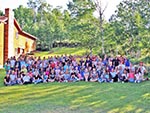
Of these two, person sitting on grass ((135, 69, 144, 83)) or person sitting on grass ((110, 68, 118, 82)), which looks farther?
person sitting on grass ((110, 68, 118, 82))

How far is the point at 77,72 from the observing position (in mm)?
18016

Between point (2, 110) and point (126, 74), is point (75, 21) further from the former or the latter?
point (2, 110)

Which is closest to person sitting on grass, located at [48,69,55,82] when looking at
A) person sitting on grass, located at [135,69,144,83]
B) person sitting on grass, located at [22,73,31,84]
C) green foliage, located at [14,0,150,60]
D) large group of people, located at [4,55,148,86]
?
large group of people, located at [4,55,148,86]

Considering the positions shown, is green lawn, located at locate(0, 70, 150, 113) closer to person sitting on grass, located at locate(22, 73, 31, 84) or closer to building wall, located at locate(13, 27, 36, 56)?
person sitting on grass, located at locate(22, 73, 31, 84)

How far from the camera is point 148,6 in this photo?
25.3 metres

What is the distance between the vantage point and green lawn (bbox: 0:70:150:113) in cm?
1056

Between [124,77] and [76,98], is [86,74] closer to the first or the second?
[124,77]

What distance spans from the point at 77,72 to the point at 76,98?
5.62 meters

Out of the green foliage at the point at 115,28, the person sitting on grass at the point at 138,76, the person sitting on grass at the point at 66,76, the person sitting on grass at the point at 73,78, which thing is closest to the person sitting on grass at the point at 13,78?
the person sitting on grass at the point at 66,76

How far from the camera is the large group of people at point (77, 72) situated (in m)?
17.1

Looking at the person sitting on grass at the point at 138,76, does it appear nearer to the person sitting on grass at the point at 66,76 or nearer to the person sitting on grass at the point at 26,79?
the person sitting on grass at the point at 66,76

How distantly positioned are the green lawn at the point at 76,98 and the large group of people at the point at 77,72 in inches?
35.3

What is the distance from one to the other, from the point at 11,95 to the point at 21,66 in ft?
20.4

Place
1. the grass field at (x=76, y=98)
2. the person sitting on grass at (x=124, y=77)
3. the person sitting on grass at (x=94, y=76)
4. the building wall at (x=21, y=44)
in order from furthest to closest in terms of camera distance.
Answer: the building wall at (x=21, y=44), the person sitting on grass at (x=94, y=76), the person sitting on grass at (x=124, y=77), the grass field at (x=76, y=98)
